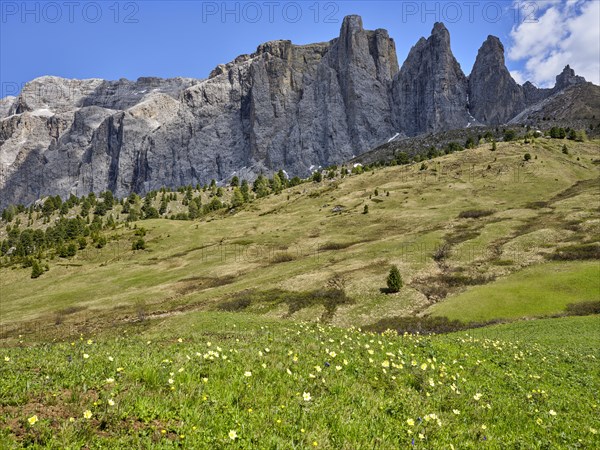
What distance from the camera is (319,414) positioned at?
8547 mm

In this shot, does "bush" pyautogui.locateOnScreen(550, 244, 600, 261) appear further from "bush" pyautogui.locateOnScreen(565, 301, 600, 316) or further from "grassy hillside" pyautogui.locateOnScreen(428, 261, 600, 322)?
"bush" pyautogui.locateOnScreen(565, 301, 600, 316)

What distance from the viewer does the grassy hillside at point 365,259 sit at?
194 ft

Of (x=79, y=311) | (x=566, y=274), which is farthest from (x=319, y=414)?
(x=79, y=311)

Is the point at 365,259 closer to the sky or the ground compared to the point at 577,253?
closer to the sky

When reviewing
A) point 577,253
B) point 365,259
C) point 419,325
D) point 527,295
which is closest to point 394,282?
point 419,325

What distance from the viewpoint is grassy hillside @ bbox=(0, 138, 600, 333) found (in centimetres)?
5919

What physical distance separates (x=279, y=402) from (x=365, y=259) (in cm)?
7445

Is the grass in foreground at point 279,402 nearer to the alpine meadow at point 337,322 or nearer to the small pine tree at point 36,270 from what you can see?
the alpine meadow at point 337,322

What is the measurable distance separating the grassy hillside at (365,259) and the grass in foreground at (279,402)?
42298mm

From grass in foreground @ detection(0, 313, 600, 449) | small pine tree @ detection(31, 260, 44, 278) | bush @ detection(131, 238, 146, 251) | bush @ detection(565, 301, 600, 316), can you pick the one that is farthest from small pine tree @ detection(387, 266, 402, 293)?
small pine tree @ detection(31, 260, 44, 278)

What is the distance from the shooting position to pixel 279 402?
29.2 feet

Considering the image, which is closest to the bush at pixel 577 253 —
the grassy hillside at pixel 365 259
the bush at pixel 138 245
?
the grassy hillside at pixel 365 259

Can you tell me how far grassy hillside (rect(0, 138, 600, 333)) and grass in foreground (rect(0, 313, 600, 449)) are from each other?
139ft

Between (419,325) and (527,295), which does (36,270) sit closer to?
(419,325)
